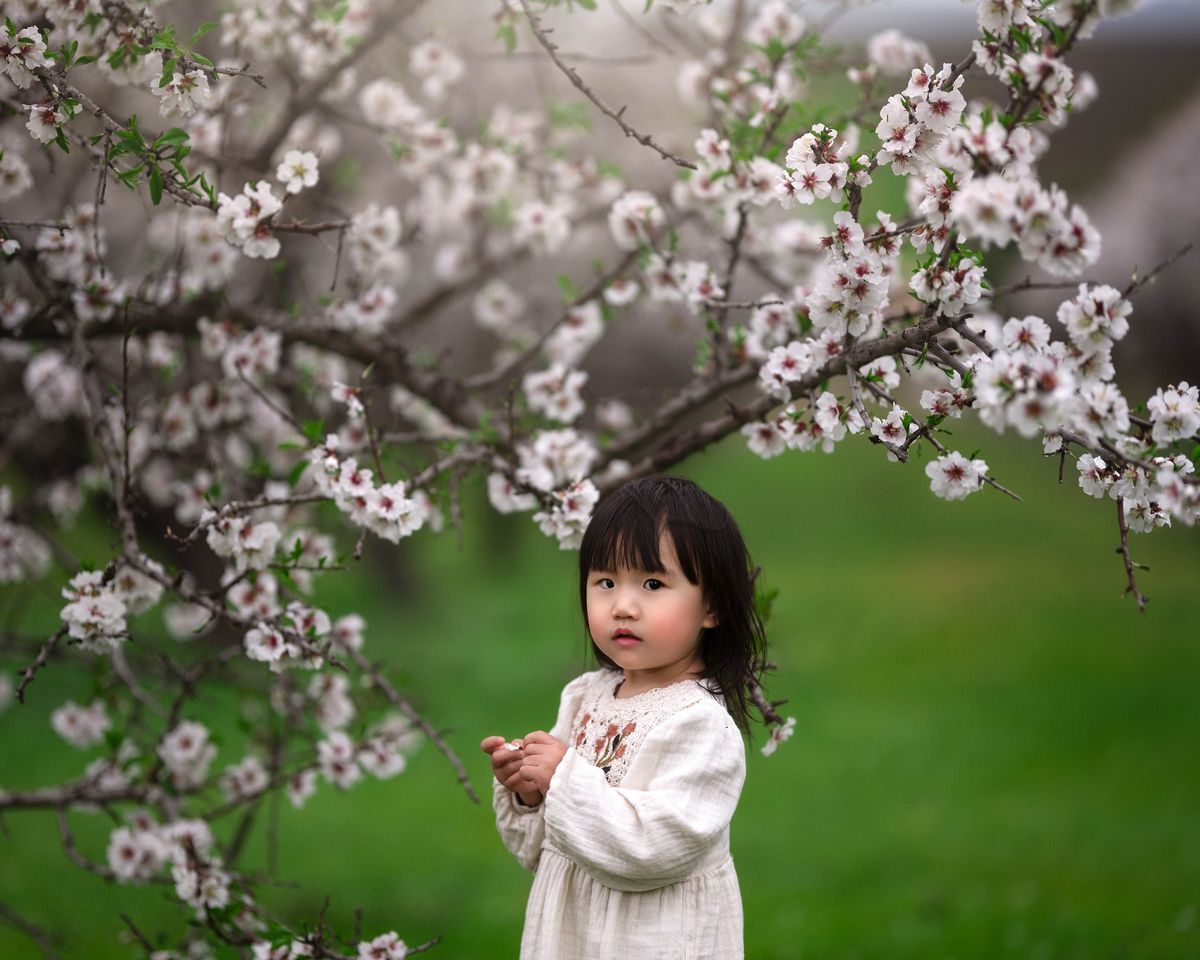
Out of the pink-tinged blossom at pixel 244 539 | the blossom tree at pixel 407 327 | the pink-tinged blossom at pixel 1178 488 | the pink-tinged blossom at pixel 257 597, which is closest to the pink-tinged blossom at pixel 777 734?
the blossom tree at pixel 407 327

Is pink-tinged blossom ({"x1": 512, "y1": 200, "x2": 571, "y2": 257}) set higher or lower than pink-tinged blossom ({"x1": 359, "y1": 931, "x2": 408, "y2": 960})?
higher

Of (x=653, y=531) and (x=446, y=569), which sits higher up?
(x=446, y=569)

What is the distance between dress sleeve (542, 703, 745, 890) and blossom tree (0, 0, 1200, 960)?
0.43 meters

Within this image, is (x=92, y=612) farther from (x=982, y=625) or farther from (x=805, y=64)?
(x=982, y=625)

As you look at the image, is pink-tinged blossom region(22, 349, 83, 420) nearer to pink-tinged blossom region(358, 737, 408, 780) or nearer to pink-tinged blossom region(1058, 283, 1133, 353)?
pink-tinged blossom region(358, 737, 408, 780)

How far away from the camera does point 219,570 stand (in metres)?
7.69

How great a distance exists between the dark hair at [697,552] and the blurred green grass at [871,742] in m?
0.72

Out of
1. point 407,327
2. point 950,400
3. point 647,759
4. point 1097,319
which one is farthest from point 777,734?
point 407,327

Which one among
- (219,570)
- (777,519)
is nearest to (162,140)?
(219,570)

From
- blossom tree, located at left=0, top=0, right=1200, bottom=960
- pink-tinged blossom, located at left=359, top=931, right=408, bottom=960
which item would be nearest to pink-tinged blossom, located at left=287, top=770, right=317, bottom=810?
blossom tree, located at left=0, top=0, right=1200, bottom=960

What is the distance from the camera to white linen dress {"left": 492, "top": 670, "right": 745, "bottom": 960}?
1.88 metres

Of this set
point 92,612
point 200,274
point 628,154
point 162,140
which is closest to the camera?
point 162,140

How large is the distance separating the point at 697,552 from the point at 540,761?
0.44m

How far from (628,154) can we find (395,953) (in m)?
9.57
